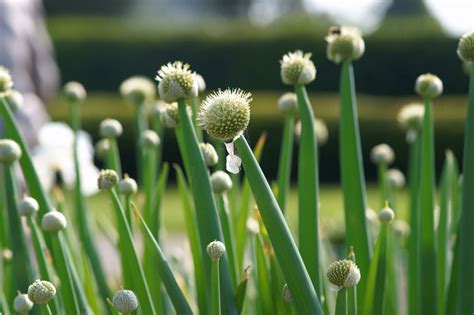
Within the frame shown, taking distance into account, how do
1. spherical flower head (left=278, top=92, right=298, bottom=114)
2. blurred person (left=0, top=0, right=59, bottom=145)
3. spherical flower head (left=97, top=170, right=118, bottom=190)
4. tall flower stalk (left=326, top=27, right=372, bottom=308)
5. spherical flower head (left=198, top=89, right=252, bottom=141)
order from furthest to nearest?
blurred person (left=0, top=0, right=59, bottom=145) < spherical flower head (left=278, top=92, right=298, bottom=114) < tall flower stalk (left=326, top=27, right=372, bottom=308) < spherical flower head (left=97, top=170, right=118, bottom=190) < spherical flower head (left=198, top=89, right=252, bottom=141)

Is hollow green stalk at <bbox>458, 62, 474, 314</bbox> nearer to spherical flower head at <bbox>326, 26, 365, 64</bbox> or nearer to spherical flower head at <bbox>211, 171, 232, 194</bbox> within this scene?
spherical flower head at <bbox>326, 26, 365, 64</bbox>

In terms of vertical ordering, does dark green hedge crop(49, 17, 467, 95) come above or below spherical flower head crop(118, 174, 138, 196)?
above

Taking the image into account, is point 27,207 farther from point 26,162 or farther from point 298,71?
point 298,71

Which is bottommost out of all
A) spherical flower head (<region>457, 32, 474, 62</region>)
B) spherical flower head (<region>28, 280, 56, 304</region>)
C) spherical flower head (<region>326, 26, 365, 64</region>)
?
spherical flower head (<region>28, 280, 56, 304</region>)

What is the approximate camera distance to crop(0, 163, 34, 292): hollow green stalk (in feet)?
3.64

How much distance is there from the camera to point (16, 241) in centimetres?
113

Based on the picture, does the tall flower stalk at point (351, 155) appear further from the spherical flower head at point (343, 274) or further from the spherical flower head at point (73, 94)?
the spherical flower head at point (73, 94)

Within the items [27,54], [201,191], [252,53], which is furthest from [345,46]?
[252,53]

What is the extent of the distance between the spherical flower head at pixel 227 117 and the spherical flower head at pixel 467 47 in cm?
31

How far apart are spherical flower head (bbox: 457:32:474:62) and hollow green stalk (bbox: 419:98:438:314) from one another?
0.19 meters

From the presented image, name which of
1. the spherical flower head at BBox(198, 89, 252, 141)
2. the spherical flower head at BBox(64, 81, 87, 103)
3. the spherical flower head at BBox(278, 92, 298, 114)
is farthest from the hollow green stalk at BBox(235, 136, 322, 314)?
the spherical flower head at BBox(64, 81, 87, 103)

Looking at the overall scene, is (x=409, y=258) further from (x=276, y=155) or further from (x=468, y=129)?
(x=276, y=155)

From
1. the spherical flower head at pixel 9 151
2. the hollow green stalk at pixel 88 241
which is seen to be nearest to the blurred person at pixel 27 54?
the hollow green stalk at pixel 88 241

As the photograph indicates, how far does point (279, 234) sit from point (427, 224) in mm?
377
